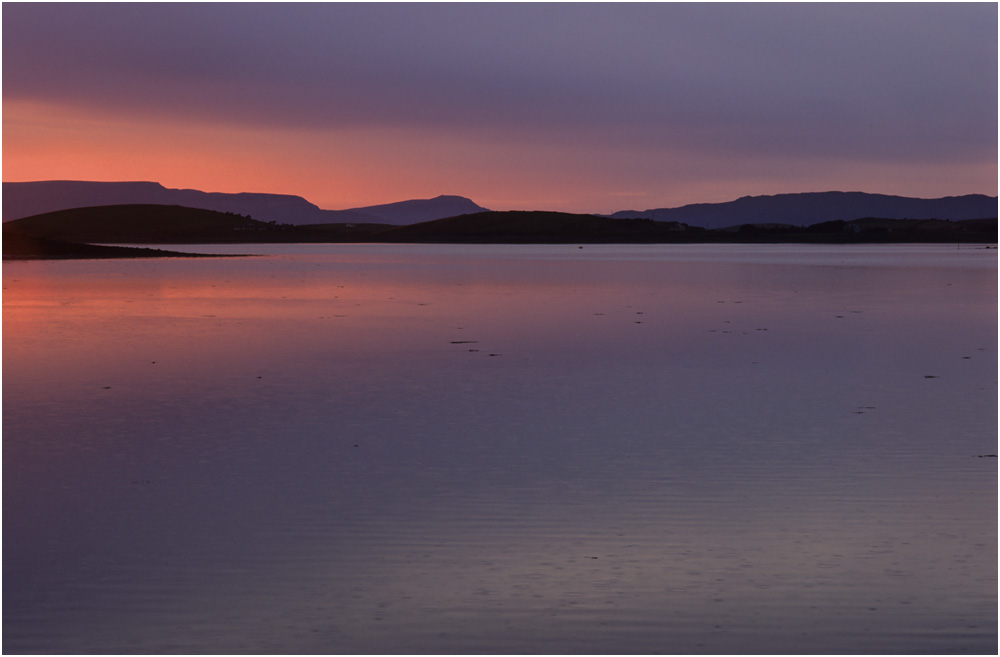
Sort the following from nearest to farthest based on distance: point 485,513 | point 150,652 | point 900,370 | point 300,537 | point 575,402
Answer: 1. point 150,652
2. point 300,537
3. point 485,513
4. point 575,402
5. point 900,370

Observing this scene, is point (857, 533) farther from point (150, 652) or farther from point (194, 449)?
point (194, 449)

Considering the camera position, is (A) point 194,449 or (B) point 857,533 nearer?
(B) point 857,533

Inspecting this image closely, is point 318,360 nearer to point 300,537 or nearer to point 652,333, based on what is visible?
point 652,333

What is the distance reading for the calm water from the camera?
Answer: 24.0 ft

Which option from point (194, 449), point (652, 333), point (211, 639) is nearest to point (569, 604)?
point (211, 639)

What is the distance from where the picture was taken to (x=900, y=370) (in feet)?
63.6

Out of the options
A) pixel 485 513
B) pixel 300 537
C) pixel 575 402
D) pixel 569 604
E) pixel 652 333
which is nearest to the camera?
pixel 569 604

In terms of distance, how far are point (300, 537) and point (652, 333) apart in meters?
17.8

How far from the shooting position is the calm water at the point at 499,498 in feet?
24.0

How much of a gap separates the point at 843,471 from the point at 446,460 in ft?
11.7

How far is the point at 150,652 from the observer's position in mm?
6883

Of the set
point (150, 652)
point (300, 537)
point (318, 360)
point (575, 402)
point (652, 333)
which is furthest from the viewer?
point (652, 333)

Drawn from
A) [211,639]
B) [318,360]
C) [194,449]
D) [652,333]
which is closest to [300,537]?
[211,639]

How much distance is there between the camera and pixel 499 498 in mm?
10188
